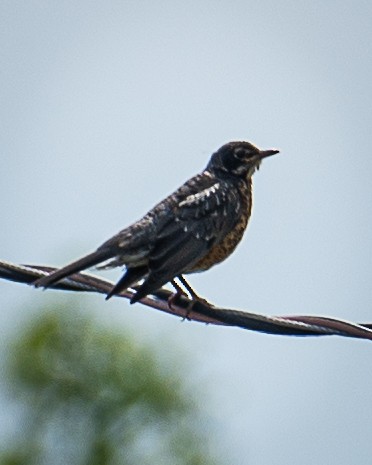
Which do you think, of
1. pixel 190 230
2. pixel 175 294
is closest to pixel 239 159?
pixel 190 230

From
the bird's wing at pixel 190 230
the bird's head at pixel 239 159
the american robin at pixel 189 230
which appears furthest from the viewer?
the bird's head at pixel 239 159

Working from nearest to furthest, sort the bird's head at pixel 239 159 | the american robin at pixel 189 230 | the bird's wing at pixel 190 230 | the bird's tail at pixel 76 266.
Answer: the bird's tail at pixel 76 266 < the american robin at pixel 189 230 < the bird's wing at pixel 190 230 < the bird's head at pixel 239 159

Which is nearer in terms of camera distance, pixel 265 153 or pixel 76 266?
pixel 76 266

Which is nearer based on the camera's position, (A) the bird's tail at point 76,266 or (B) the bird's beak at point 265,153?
(A) the bird's tail at point 76,266

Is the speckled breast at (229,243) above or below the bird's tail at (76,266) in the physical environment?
above

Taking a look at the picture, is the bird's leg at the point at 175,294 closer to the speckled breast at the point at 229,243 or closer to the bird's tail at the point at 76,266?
the speckled breast at the point at 229,243

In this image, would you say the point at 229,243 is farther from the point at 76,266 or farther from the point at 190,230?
the point at 76,266

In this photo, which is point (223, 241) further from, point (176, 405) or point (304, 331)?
point (176, 405)

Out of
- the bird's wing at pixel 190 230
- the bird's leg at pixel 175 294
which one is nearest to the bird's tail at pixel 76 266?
the bird's wing at pixel 190 230

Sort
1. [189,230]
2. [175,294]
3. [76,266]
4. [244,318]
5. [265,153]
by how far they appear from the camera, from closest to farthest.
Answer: [244,318] < [76,266] < [175,294] < [189,230] < [265,153]
